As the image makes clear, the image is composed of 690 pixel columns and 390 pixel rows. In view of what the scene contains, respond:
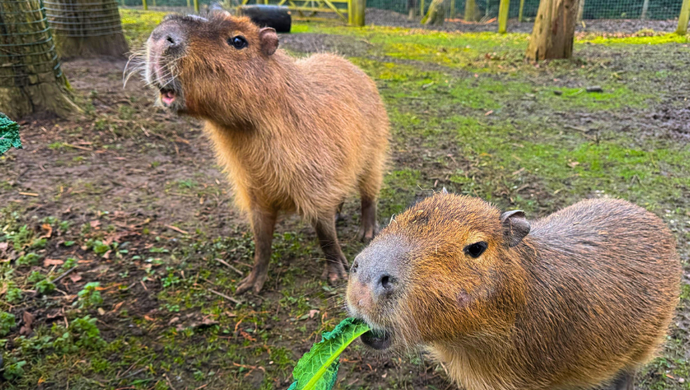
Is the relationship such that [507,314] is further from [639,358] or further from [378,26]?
[378,26]

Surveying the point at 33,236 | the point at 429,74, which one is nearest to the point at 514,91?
the point at 429,74

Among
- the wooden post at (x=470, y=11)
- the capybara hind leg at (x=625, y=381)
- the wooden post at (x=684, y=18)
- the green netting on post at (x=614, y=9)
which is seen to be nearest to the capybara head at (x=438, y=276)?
the capybara hind leg at (x=625, y=381)

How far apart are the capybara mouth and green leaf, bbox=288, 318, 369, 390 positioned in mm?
49

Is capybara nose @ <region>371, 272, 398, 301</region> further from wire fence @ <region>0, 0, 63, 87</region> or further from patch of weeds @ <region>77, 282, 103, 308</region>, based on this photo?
wire fence @ <region>0, 0, 63, 87</region>

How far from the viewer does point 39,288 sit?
2.75 metres

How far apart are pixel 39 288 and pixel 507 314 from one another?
104 inches

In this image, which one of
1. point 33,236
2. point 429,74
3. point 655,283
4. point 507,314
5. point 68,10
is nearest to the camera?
point 507,314

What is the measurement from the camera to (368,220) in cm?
375

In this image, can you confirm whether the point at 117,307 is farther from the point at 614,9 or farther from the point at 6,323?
the point at 614,9

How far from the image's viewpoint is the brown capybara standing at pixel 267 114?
232 cm

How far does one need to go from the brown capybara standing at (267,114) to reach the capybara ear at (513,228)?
1.35 meters

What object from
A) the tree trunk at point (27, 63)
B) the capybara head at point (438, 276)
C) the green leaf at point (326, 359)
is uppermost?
the tree trunk at point (27, 63)

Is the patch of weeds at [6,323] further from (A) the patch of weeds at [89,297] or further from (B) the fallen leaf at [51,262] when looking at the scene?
(B) the fallen leaf at [51,262]

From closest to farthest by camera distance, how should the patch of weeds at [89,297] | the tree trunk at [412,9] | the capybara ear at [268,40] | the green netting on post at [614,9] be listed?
the capybara ear at [268,40] → the patch of weeds at [89,297] → the green netting on post at [614,9] → the tree trunk at [412,9]
